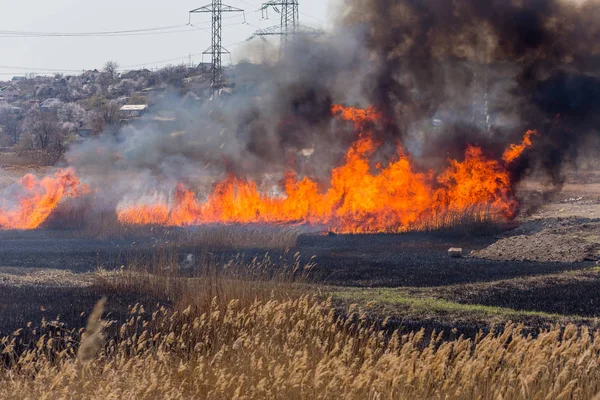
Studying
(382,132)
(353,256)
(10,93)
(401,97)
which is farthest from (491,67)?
(10,93)

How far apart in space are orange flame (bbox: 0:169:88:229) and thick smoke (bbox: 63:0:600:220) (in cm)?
119

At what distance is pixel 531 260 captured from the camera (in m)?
22.1

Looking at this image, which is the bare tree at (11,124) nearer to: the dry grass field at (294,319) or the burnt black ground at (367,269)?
the burnt black ground at (367,269)

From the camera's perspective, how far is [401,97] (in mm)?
33844

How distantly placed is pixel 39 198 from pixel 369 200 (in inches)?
531

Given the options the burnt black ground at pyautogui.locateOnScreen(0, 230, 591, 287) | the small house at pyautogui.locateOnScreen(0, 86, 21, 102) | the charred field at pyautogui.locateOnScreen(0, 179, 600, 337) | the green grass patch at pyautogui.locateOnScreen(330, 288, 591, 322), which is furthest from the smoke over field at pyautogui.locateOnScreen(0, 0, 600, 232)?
the small house at pyautogui.locateOnScreen(0, 86, 21, 102)

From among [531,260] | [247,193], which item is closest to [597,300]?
[531,260]

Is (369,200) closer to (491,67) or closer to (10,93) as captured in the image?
(491,67)

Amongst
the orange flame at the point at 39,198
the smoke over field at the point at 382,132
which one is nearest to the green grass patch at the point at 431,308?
the smoke over field at the point at 382,132

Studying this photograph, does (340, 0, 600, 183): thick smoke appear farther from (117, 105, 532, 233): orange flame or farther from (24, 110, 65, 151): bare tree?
(24, 110, 65, 151): bare tree

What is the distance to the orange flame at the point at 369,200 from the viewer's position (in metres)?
30.7

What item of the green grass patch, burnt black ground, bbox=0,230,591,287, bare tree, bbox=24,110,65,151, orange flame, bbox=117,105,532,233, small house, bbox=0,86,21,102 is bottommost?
burnt black ground, bbox=0,230,591,287

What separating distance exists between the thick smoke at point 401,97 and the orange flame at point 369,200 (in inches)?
28.6

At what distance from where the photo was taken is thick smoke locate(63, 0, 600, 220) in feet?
104
